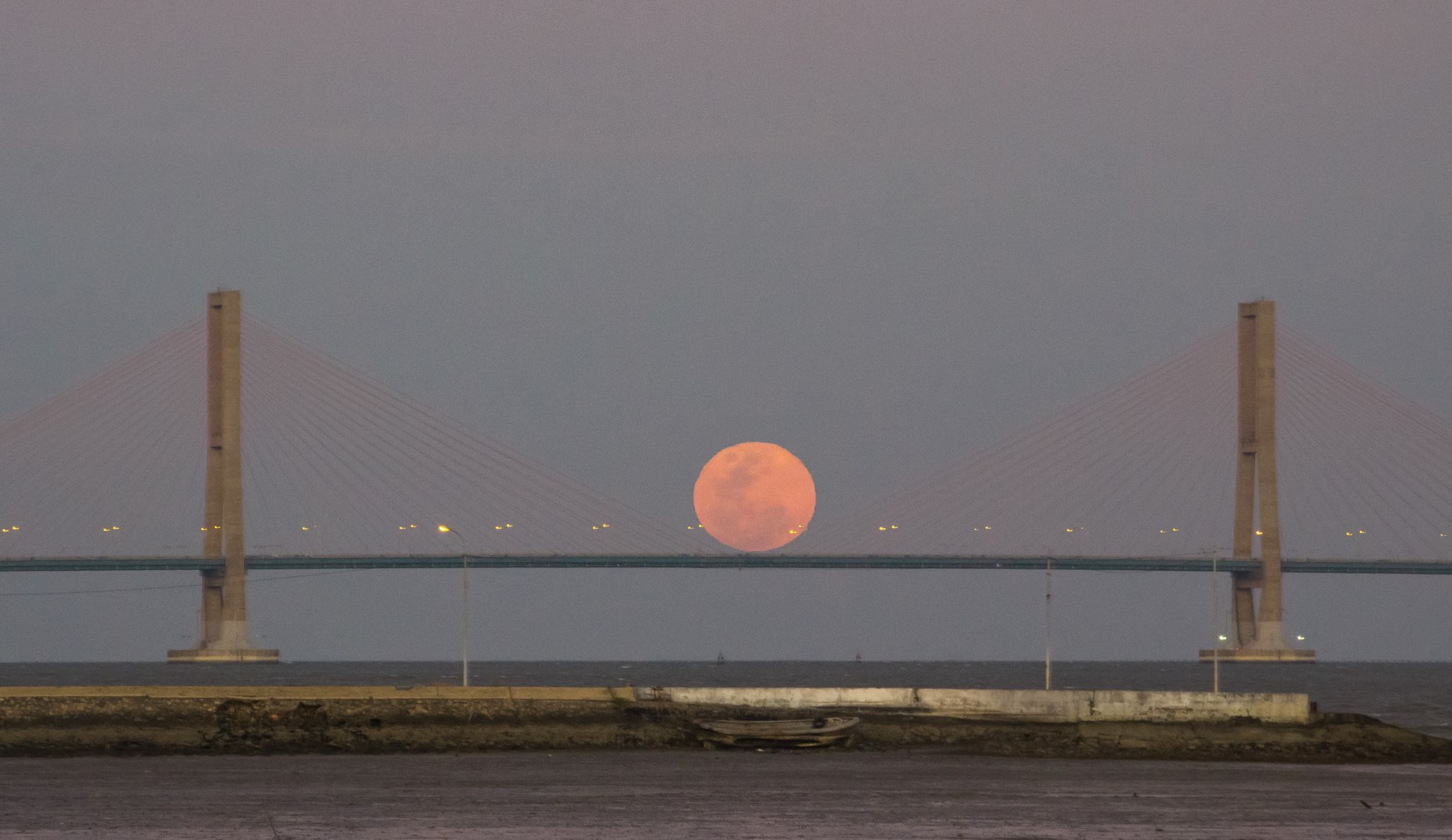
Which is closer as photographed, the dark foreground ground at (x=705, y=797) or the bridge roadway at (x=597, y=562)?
the dark foreground ground at (x=705, y=797)

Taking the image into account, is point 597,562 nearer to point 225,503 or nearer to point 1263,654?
point 225,503

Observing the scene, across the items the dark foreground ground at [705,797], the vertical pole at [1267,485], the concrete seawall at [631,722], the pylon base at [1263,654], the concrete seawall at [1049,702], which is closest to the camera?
the dark foreground ground at [705,797]

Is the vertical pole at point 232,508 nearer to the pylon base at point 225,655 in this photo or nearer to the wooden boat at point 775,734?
the pylon base at point 225,655

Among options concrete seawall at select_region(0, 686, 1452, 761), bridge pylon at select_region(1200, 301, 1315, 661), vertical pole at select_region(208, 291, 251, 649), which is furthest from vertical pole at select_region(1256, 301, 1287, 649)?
concrete seawall at select_region(0, 686, 1452, 761)

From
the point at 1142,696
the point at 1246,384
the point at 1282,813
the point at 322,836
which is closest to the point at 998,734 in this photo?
the point at 1142,696

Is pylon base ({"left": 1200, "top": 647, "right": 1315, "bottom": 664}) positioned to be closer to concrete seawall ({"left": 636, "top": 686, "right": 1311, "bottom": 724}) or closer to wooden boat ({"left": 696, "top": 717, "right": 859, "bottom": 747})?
concrete seawall ({"left": 636, "top": 686, "right": 1311, "bottom": 724})

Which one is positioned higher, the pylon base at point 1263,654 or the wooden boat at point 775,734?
the wooden boat at point 775,734

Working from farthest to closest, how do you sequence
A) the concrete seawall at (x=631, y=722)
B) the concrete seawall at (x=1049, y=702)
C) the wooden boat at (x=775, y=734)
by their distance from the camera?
1. the concrete seawall at (x=1049, y=702)
2. the wooden boat at (x=775, y=734)
3. the concrete seawall at (x=631, y=722)

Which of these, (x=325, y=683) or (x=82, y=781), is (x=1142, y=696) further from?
(x=325, y=683)

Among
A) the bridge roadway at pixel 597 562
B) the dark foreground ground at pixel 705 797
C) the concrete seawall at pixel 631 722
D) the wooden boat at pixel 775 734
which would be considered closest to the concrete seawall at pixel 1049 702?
the concrete seawall at pixel 631 722
